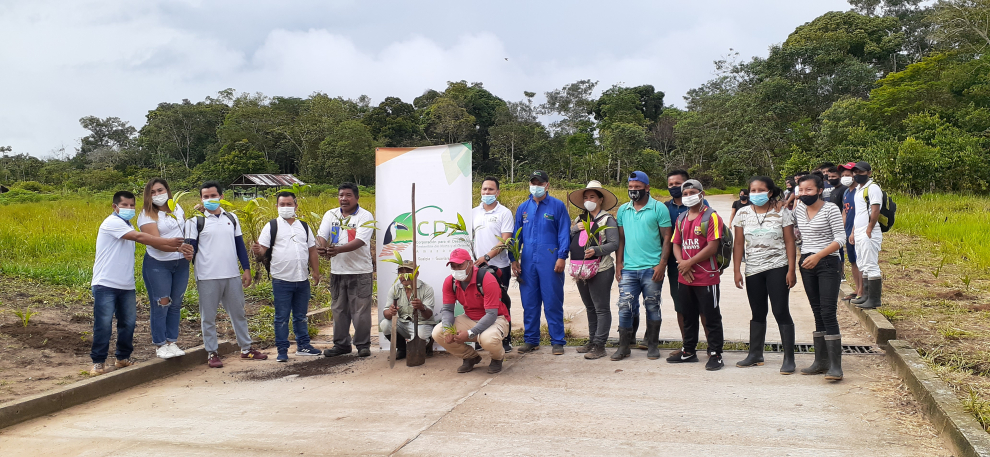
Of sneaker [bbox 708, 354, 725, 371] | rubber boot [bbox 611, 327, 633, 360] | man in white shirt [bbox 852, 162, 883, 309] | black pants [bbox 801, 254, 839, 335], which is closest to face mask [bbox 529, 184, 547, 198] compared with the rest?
rubber boot [bbox 611, 327, 633, 360]

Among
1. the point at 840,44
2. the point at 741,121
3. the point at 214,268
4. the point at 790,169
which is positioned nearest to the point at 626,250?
the point at 214,268

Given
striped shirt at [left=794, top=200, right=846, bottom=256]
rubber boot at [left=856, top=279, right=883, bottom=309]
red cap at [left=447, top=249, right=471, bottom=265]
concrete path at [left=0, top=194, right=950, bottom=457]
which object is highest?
striped shirt at [left=794, top=200, right=846, bottom=256]

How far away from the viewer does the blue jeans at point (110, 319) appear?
573 centimetres

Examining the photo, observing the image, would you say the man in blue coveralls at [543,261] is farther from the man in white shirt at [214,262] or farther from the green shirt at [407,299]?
the man in white shirt at [214,262]

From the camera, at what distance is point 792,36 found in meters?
46.8

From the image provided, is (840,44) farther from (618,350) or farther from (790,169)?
(618,350)

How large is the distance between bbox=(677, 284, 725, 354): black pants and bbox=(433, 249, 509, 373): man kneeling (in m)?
1.61

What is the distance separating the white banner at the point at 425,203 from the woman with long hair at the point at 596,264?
1162 mm

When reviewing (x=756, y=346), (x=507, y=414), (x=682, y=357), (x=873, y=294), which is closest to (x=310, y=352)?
(x=507, y=414)

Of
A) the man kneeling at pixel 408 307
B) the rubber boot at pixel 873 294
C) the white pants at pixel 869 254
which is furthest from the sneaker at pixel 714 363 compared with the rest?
the white pants at pixel 869 254

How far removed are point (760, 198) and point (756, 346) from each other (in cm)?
127

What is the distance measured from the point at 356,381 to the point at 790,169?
29.3 metres

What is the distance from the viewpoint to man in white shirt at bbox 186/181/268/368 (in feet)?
20.9

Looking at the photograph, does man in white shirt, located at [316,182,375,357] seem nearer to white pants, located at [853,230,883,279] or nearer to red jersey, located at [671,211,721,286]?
red jersey, located at [671,211,721,286]
